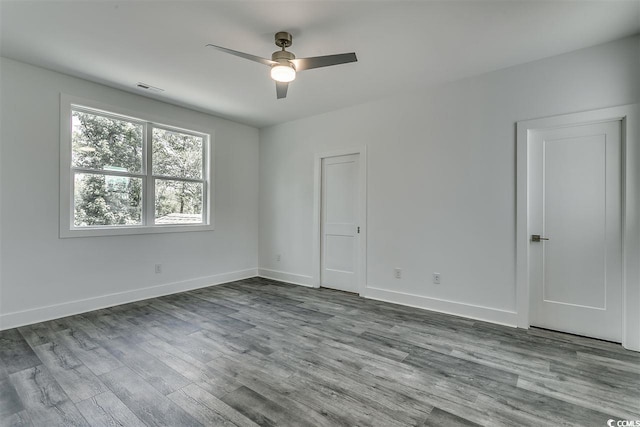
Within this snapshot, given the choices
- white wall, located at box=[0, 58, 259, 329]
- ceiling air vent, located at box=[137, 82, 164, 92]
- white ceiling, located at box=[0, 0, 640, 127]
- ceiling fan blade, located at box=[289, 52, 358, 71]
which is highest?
ceiling air vent, located at box=[137, 82, 164, 92]

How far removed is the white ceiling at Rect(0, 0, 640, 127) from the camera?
2.28 meters

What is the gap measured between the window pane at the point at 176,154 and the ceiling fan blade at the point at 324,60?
2723mm

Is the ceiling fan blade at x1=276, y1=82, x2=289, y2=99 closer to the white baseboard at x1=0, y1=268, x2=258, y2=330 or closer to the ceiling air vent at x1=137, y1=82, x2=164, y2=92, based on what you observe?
the ceiling air vent at x1=137, y1=82, x2=164, y2=92

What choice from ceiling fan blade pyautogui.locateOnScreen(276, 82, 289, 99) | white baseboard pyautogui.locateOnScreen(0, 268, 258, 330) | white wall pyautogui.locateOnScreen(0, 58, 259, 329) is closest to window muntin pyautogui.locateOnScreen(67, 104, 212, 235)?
white wall pyautogui.locateOnScreen(0, 58, 259, 329)

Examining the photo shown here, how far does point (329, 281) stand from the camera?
479 cm

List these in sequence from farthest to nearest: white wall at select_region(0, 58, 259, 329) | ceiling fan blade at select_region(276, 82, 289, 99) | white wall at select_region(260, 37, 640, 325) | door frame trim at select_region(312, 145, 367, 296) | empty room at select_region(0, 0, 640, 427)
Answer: door frame trim at select_region(312, 145, 367, 296), white wall at select_region(0, 58, 259, 329), white wall at select_region(260, 37, 640, 325), ceiling fan blade at select_region(276, 82, 289, 99), empty room at select_region(0, 0, 640, 427)

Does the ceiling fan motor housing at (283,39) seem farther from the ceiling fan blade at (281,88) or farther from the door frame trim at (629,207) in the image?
the door frame trim at (629,207)

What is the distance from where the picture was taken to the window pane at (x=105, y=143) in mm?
3580

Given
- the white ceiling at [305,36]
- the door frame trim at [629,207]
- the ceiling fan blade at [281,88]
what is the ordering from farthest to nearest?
1. the ceiling fan blade at [281,88]
2. the door frame trim at [629,207]
3. the white ceiling at [305,36]

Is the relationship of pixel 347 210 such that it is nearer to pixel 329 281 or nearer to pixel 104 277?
pixel 329 281

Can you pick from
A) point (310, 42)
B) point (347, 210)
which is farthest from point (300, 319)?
point (310, 42)

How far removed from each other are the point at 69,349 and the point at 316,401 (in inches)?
88.4

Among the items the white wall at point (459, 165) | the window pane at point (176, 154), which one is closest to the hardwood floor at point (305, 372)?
the white wall at point (459, 165)

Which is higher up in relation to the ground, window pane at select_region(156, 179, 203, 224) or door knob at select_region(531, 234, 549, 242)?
window pane at select_region(156, 179, 203, 224)
